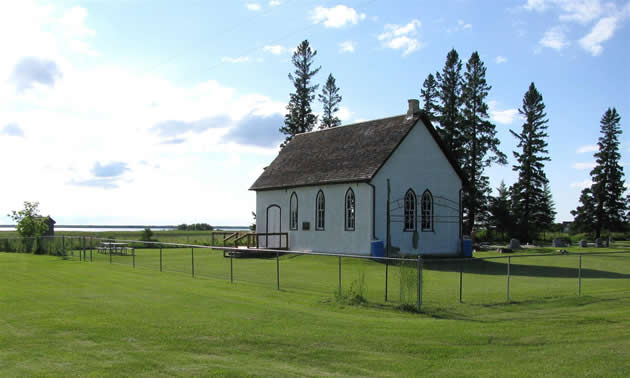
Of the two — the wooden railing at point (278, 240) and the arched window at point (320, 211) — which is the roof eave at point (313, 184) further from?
the wooden railing at point (278, 240)

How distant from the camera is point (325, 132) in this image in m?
38.6

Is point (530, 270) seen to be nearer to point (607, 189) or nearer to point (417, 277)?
point (417, 277)

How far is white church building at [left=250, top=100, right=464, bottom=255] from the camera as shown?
30062mm

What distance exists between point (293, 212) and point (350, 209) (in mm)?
5705

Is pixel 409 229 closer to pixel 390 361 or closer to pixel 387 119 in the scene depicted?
pixel 387 119

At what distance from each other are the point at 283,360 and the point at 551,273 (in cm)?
1842

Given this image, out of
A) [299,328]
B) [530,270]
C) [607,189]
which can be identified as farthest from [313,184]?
[607,189]

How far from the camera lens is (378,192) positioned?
2992 cm

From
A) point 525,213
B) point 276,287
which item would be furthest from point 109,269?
point 525,213

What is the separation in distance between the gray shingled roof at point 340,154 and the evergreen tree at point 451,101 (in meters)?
21.1

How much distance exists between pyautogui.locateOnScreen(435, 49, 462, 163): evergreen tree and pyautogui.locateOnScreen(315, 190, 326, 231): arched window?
2625 cm

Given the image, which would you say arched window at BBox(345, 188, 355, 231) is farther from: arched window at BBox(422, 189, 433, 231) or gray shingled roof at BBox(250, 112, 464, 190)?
arched window at BBox(422, 189, 433, 231)

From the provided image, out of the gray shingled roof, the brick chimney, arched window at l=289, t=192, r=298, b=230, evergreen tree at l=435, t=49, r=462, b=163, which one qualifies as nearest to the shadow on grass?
the gray shingled roof

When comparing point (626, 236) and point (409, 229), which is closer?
point (409, 229)
